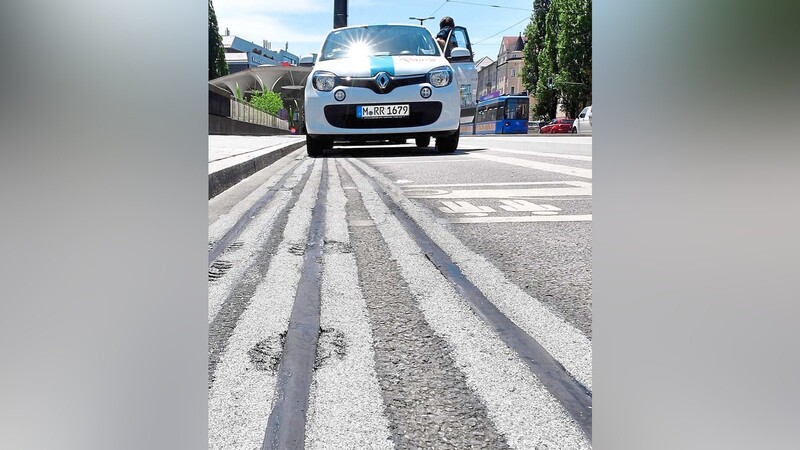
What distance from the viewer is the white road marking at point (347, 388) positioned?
1085 mm

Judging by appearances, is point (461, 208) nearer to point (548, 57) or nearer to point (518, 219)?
point (518, 219)

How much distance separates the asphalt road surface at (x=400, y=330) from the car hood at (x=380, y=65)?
462 centimetres

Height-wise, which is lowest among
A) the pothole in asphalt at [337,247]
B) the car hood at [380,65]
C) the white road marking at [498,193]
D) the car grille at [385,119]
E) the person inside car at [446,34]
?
the pothole in asphalt at [337,247]

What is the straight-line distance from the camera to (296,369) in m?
1.41

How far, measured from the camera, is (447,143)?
32.0 feet

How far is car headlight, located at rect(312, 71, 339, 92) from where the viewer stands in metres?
8.20

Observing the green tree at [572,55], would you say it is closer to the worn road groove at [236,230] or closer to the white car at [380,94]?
the white car at [380,94]

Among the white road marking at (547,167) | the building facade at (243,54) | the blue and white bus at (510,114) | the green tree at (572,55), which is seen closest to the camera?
the white road marking at (547,167)

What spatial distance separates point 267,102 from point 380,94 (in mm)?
43593

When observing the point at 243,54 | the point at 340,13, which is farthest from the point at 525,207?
the point at 243,54
